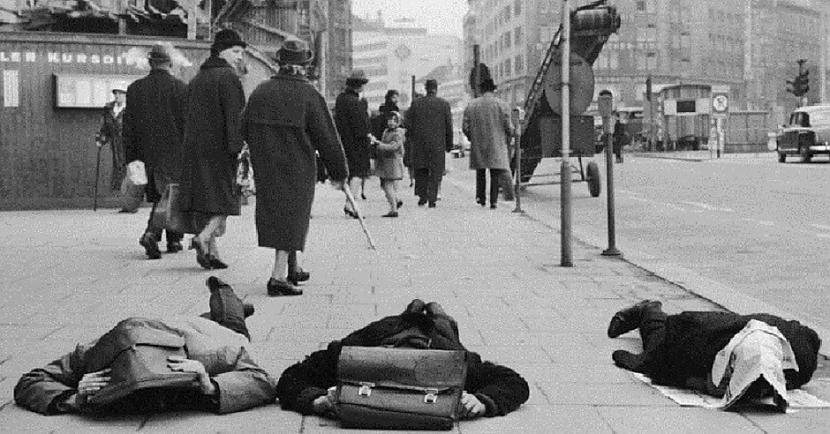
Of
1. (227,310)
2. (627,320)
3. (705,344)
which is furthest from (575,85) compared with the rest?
(705,344)

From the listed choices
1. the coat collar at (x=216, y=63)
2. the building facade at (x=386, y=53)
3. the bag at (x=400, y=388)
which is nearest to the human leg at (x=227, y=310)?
the bag at (x=400, y=388)

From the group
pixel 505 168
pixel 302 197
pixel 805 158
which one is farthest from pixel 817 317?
pixel 805 158

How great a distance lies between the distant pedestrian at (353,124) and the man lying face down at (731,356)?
39.4 ft

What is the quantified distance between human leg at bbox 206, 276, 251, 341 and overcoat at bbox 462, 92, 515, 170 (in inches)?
529

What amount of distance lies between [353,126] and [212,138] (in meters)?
7.70

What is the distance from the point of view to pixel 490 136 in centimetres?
1973

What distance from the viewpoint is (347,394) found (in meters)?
4.93

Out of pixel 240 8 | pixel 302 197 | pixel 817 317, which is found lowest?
pixel 817 317

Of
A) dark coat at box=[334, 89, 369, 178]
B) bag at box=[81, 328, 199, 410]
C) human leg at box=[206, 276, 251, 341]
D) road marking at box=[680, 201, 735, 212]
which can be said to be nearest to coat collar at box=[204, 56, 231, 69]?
human leg at box=[206, 276, 251, 341]

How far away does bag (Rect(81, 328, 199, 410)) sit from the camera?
16.0 ft

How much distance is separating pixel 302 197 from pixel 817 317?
348 centimetres

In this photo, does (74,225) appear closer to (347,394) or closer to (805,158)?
(347,394)

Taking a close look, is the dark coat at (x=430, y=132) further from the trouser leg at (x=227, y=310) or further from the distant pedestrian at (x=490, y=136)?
the trouser leg at (x=227, y=310)

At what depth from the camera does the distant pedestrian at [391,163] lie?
59.8 ft
